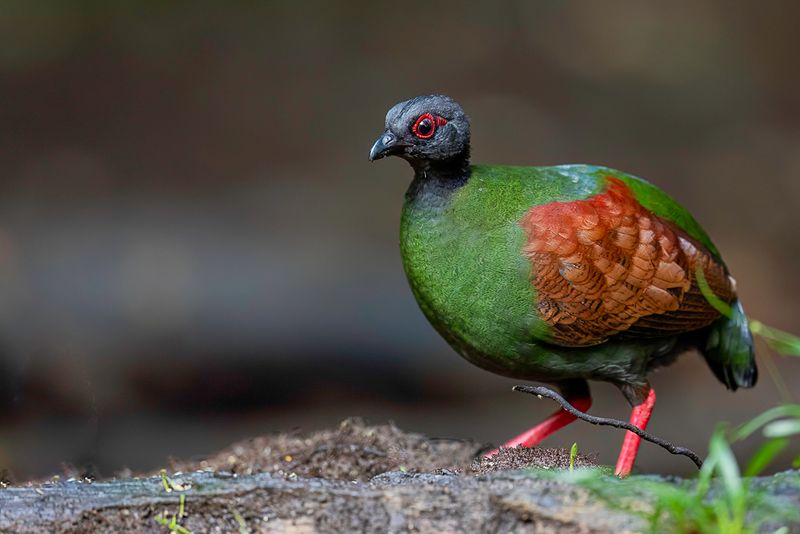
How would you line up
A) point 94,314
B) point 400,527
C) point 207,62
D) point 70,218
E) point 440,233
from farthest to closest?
point 207,62 < point 70,218 < point 94,314 < point 440,233 < point 400,527

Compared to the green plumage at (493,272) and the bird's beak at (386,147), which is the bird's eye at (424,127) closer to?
the bird's beak at (386,147)

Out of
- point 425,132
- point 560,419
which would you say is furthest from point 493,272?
point 560,419

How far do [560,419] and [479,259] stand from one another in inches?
44.2

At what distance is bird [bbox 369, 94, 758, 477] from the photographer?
4.83m

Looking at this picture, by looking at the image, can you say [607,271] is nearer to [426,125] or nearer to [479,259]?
[479,259]

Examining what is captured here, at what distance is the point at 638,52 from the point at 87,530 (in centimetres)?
814

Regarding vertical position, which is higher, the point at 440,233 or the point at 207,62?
the point at 207,62

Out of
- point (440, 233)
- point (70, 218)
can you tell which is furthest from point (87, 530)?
point (70, 218)

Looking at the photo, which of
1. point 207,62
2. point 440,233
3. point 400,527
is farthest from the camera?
point 207,62

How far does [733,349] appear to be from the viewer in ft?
18.6

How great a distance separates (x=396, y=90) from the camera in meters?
10.5

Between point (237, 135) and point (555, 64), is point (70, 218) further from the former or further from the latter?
point (555, 64)

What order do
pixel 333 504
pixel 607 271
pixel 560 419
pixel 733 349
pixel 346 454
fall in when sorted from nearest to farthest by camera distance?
1. pixel 333 504
2. pixel 607 271
3. pixel 346 454
4. pixel 560 419
5. pixel 733 349

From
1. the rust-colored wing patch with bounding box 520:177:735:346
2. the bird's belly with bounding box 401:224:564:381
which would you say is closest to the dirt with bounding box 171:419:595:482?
the bird's belly with bounding box 401:224:564:381
